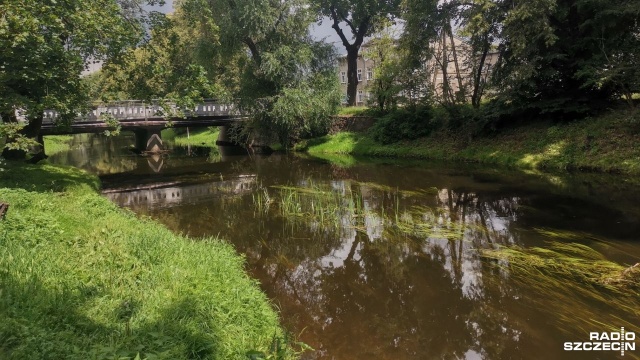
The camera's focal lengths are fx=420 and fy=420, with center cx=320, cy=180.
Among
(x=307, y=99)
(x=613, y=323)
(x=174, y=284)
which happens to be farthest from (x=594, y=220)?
(x=307, y=99)

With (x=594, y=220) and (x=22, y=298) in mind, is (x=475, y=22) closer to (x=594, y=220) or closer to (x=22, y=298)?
(x=594, y=220)

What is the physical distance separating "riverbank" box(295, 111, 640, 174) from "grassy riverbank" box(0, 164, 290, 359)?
55.4 ft

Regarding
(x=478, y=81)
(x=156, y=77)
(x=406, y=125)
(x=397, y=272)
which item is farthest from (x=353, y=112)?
(x=397, y=272)

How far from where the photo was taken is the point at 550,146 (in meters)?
20.4

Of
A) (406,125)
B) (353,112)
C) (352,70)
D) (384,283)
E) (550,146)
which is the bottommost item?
(384,283)

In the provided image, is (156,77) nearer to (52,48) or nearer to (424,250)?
(52,48)

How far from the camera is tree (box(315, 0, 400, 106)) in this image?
37.1 meters

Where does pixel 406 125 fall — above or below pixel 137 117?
below

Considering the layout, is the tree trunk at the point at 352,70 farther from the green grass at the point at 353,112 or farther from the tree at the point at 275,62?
the tree at the point at 275,62

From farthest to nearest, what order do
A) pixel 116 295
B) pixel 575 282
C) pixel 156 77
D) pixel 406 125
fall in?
pixel 406 125 < pixel 156 77 < pixel 575 282 < pixel 116 295

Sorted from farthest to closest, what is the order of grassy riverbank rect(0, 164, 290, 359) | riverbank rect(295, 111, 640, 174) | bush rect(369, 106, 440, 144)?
bush rect(369, 106, 440, 144)
riverbank rect(295, 111, 640, 174)
grassy riverbank rect(0, 164, 290, 359)

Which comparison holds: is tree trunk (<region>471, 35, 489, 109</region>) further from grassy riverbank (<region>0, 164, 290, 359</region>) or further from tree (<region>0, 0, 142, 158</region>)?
grassy riverbank (<region>0, 164, 290, 359</region>)

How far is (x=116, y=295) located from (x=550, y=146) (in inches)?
818

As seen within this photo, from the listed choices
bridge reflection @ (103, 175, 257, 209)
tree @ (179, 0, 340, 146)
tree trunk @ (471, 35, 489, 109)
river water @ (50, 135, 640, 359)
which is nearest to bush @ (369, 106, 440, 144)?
tree trunk @ (471, 35, 489, 109)
